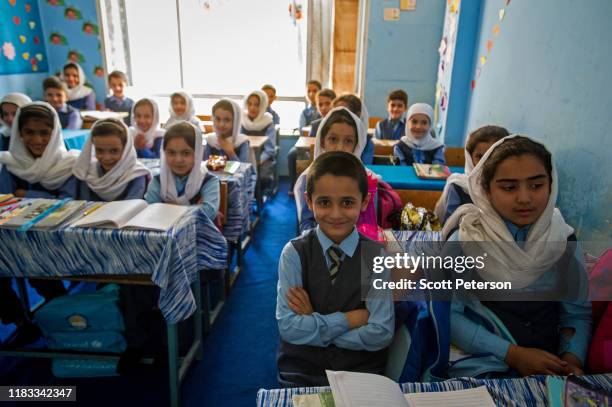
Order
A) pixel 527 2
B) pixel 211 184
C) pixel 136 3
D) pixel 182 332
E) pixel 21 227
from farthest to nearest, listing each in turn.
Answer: pixel 136 3
pixel 527 2
pixel 211 184
pixel 182 332
pixel 21 227

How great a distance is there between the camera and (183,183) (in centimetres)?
232

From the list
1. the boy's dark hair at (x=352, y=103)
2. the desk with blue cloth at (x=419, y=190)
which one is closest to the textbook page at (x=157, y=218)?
the desk with blue cloth at (x=419, y=190)

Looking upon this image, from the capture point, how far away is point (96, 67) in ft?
19.4

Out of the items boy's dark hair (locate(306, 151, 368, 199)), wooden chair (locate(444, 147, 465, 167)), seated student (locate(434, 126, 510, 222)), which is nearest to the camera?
boy's dark hair (locate(306, 151, 368, 199))

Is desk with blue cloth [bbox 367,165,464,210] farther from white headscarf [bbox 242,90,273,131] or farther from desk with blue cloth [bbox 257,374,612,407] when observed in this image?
white headscarf [bbox 242,90,273,131]

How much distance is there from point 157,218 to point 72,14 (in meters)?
5.48

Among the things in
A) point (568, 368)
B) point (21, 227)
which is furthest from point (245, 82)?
point (568, 368)

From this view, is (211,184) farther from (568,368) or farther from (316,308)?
(568,368)

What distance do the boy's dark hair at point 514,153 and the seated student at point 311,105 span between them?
4170 mm

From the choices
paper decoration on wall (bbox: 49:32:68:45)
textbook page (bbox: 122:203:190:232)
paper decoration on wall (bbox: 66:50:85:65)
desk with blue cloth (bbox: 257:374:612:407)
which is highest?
paper decoration on wall (bbox: 49:32:68:45)

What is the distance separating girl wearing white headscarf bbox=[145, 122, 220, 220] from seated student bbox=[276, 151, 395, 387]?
3.41 feet

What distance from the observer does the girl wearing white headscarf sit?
2270 mm

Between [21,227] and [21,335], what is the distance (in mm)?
938

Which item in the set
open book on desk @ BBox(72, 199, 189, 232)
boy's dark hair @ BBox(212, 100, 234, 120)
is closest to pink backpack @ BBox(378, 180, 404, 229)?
open book on desk @ BBox(72, 199, 189, 232)
